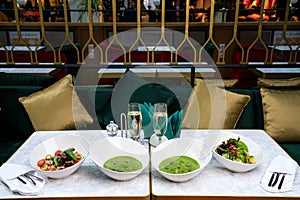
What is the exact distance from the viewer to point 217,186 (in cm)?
119

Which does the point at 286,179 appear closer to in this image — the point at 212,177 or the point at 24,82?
the point at 212,177

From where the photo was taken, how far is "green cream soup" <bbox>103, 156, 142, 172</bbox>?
127 centimetres

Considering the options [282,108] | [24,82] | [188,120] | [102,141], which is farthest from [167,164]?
[24,82]

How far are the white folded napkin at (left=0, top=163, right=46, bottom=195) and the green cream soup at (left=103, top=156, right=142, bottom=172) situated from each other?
28 centimetres

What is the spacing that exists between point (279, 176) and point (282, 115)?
902 mm

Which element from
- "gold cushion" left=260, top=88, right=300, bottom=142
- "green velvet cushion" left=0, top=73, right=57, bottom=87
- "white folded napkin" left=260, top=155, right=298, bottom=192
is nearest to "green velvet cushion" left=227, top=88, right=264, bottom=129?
"gold cushion" left=260, top=88, right=300, bottom=142

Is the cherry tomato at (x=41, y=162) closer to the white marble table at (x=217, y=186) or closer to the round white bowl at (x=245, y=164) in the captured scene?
the white marble table at (x=217, y=186)

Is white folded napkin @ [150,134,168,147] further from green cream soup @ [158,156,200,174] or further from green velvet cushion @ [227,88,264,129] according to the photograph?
green velvet cushion @ [227,88,264,129]

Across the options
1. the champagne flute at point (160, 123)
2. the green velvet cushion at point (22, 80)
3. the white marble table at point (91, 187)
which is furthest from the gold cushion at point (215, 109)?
the green velvet cushion at point (22, 80)

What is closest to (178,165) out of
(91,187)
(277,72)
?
(91,187)

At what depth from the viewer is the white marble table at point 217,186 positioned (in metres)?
1.13

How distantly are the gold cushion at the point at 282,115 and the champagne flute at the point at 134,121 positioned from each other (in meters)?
1.04

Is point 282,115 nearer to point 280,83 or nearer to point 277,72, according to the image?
point 280,83

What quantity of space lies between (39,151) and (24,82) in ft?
3.70
